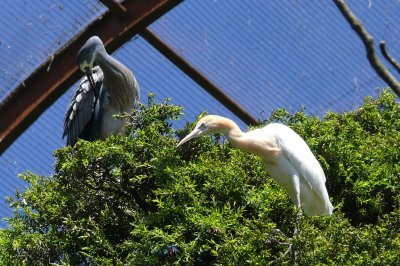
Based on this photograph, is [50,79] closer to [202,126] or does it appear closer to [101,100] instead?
[101,100]

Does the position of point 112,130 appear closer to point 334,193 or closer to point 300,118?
point 300,118

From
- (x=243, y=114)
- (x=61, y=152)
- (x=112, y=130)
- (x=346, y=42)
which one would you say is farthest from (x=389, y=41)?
(x=61, y=152)

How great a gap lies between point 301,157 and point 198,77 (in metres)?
1.35

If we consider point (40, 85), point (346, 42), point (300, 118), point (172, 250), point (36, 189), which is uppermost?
point (346, 42)

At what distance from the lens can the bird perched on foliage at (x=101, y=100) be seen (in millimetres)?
5156

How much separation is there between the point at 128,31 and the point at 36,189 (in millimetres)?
1265

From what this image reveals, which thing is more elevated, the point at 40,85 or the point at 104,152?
the point at 40,85

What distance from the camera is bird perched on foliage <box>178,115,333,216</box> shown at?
3477mm

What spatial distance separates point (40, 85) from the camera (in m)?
4.57

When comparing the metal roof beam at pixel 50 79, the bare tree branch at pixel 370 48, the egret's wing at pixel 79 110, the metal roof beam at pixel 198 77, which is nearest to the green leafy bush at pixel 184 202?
the metal roof beam at pixel 198 77

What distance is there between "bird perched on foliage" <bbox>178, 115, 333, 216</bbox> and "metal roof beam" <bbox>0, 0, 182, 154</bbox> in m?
1.04

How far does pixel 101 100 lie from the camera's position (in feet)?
17.8

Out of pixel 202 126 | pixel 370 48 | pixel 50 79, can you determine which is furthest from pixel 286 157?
pixel 370 48

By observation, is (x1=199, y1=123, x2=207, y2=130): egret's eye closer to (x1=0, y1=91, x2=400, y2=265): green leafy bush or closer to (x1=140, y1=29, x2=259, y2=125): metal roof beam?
(x1=0, y1=91, x2=400, y2=265): green leafy bush
